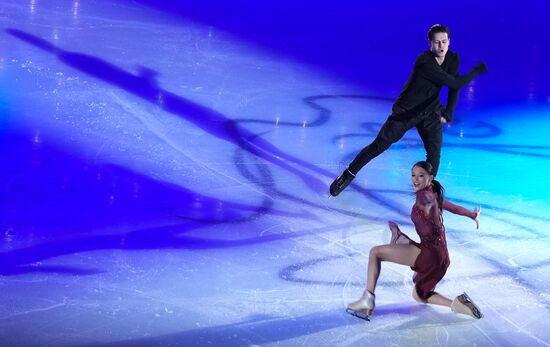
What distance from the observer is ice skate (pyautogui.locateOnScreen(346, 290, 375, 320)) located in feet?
15.6

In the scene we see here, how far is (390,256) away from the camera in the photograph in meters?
4.80

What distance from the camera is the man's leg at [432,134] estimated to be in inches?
248

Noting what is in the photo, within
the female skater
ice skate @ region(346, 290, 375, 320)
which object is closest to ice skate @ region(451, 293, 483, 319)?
the female skater

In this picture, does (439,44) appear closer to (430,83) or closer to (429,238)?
(430,83)

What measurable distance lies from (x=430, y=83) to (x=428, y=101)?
0.15m

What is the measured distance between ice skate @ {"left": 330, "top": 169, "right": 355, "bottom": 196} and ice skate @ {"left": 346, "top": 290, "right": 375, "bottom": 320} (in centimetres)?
186

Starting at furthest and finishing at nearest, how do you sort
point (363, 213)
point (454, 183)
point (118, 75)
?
point (118, 75), point (454, 183), point (363, 213)

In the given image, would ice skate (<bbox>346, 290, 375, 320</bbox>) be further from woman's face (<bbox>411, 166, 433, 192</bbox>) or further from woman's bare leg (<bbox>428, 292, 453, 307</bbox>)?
woman's face (<bbox>411, 166, 433, 192</bbox>)

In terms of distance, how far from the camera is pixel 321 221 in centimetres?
620

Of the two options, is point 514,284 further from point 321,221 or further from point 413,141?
point 413,141

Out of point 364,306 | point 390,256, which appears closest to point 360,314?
point 364,306

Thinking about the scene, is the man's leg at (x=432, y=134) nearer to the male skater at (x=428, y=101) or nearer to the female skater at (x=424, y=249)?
the male skater at (x=428, y=101)

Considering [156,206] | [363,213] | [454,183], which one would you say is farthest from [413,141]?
[156,206]

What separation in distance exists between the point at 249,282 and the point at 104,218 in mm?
1342
